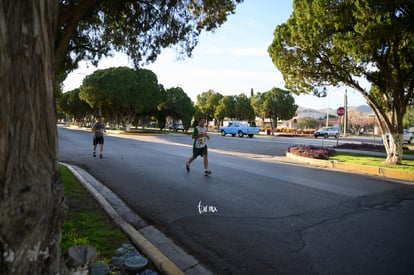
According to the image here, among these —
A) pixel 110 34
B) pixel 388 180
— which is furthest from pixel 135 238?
pixel 388 180

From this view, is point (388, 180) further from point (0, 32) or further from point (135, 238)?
point (0, 32)

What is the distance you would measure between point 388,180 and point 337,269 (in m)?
A: 6.83

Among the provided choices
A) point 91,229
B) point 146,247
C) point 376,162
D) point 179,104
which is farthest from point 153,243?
point 179,104

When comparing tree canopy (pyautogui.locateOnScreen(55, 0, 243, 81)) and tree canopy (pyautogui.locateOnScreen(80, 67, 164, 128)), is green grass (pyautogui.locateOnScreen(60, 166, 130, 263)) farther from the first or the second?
tree canopy (pyautogui.locateOnScreen(80, 67, 164, 128))

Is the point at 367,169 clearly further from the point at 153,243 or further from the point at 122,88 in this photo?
the point at 122,88

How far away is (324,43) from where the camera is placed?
38.2ft

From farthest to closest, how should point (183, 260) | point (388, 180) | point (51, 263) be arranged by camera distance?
point (388, 180), point (183, 260), point (51, 263)

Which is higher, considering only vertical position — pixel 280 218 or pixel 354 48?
pixel 354 48

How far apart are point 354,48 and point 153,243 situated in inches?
Result: 389

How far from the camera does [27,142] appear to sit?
1831 millimetres

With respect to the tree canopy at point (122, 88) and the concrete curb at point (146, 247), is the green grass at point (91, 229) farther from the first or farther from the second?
the tree canopy at point (122, 88)

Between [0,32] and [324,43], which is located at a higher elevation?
[324,43]

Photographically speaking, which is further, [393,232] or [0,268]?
[393,232]

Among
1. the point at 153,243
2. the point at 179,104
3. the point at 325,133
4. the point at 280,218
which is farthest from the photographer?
the point at 179,104
